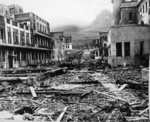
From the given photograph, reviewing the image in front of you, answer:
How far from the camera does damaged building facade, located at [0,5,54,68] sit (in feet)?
73.3

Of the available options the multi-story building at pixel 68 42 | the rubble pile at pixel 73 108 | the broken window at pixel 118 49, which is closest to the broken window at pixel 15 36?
the broken window at pixel 118 49

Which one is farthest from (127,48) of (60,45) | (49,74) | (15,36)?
(60,45)

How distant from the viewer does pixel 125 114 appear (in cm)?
440

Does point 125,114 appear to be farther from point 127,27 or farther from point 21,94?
point 127,27

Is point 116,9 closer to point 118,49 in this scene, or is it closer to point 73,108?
point 118,49

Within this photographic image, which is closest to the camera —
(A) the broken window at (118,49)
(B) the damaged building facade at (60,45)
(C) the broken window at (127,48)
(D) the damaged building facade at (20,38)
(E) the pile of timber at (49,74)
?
(E) the pile of timber at (49,74)

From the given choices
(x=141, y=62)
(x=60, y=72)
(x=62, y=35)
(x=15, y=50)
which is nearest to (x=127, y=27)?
(x=141, y=62)

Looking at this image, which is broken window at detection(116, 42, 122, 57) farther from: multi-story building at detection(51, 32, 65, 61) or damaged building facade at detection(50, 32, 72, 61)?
multi-story building at detection(51, 32, 65, 61)

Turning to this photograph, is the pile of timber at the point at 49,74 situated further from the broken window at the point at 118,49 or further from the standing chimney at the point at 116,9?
the standing chimney at the point at 116,9

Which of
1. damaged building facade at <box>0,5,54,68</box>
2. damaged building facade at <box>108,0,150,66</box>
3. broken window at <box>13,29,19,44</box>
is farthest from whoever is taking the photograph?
broken window at <box>13,29,19,44</box>

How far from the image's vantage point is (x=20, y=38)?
26.6 meters

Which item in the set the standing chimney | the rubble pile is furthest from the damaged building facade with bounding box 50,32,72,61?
the rubble pile

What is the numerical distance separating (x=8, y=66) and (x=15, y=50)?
309cm

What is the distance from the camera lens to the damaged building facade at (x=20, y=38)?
879 inches
